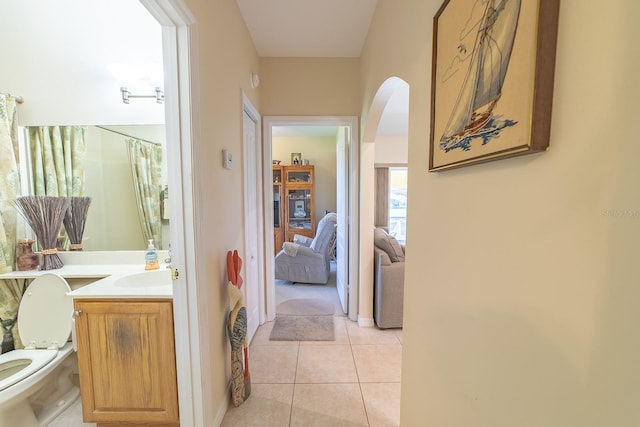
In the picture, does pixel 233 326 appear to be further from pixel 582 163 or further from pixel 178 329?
pixel 582 163

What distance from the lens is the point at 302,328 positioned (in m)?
2.63

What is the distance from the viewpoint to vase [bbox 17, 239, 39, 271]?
1802 mm

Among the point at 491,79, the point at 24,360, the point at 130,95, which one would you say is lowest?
the point at 24,360

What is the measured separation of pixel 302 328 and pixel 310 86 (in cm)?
250

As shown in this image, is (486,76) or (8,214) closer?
(486,76)

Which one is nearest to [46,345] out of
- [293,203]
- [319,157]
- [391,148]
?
[293,203]

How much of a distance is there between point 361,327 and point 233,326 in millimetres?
1489

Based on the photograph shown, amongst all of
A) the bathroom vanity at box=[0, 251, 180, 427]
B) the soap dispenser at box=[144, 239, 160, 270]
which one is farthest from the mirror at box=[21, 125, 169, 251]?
the bathroom vanity at box=[0, 251, 180, 427]

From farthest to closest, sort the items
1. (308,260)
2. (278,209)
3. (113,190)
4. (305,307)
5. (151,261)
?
(278,209), (308,260), (305,307), (113,190), (151,261)

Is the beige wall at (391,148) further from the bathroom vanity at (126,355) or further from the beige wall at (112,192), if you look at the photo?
the bathroom vanity at (126,355)

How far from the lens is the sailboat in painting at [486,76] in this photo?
1.87 feet

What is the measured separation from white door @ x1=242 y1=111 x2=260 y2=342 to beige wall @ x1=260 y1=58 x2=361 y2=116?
15.5 inches

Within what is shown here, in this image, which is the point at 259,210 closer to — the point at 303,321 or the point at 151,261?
the point at 151,261

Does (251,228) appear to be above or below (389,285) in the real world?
above
